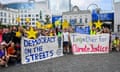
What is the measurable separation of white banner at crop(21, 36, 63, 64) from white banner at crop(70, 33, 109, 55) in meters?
1.37

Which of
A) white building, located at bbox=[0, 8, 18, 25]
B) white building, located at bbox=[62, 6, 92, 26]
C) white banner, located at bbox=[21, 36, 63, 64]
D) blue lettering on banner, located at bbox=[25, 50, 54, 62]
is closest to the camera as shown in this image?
white banner, located at bbox=[21, 36, 63, 64]

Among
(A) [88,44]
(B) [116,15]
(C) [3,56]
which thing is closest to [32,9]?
(B) [116,15]

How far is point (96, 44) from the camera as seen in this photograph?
814 inches

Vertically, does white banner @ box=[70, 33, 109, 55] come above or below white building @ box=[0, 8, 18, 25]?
below

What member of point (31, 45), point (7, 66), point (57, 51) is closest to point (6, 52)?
point (7, 66)

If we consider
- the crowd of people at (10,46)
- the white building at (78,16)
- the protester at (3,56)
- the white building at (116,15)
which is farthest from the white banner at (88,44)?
the white building at (78,16)

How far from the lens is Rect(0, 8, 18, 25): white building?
139 metres

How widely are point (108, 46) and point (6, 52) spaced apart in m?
8.29

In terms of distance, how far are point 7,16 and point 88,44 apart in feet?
412

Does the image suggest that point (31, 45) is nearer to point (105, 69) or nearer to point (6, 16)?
point (105, 69)

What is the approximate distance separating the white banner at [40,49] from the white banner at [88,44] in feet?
4.51

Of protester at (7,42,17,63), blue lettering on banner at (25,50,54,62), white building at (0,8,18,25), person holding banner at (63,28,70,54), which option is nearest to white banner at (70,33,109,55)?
person holding banner at (63,28,70,54)

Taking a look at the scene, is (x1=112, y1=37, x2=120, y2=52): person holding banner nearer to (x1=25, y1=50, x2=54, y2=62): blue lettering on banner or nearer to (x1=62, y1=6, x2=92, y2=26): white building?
(x1=25, y1=50, x2=54, y2=62): blue lettering on banner

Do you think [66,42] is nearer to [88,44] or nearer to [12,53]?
[88,44]
